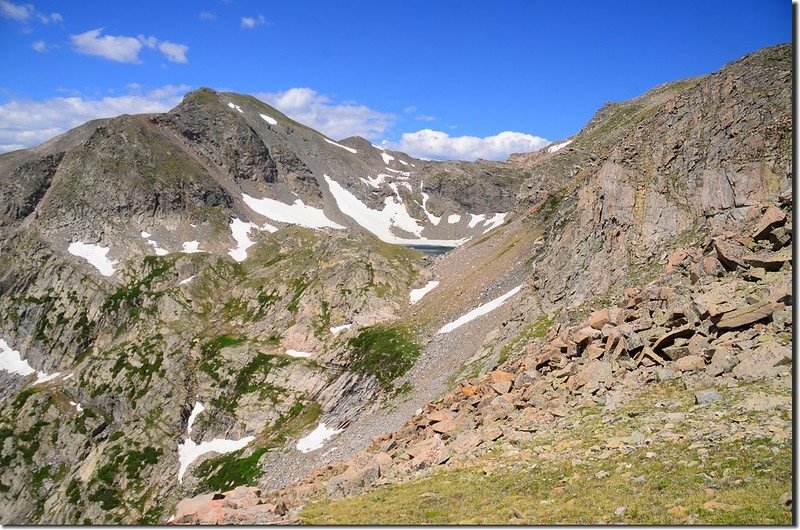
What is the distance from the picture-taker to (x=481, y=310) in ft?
229

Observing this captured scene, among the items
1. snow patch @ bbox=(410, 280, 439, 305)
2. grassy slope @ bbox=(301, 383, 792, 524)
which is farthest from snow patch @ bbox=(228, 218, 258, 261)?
grassy slope @ bbox=(301, 383, 792, 524)

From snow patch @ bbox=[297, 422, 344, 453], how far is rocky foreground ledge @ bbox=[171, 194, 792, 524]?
31.9m

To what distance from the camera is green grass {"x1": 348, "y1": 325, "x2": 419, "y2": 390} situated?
68.9 meters

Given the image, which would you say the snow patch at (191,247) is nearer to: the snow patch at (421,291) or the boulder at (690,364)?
the snow patch at (421,291)

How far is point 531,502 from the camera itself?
17.0 meters

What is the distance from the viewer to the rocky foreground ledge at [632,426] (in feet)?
50.1

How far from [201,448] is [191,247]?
7618cm

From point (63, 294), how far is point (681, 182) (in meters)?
138

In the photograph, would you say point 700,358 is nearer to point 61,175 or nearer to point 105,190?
point 105,190

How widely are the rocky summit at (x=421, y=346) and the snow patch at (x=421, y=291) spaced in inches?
27.1

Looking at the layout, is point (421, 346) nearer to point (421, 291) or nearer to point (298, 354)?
point (421, 291)

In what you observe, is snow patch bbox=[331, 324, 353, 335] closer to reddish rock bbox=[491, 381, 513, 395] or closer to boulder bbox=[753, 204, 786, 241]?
reddish rock bbox=[491, 381, 513, 395]

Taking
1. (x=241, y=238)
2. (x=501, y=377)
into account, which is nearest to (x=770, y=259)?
(x=501, y=377)

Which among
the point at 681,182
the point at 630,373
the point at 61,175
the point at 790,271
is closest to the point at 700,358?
the point at 630,373
